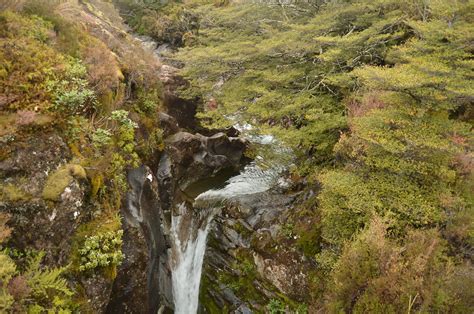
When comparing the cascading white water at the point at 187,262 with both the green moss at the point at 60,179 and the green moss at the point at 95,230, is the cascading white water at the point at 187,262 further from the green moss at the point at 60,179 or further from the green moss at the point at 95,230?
the green moss at the point at 60,179

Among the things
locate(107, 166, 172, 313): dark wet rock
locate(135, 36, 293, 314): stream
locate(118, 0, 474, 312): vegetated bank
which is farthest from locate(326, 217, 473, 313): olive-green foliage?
locate(135, 36, 293, 314): stream

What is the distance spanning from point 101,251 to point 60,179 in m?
1.76

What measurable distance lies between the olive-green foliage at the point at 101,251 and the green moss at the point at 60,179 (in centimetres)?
116

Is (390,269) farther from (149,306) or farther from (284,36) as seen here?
(284,36)

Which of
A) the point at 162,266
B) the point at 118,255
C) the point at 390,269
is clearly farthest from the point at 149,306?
the point at 390,269

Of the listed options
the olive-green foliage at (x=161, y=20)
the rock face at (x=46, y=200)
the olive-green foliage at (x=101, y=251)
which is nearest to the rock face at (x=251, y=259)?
the olive-green foliage at (x=101, y=251)

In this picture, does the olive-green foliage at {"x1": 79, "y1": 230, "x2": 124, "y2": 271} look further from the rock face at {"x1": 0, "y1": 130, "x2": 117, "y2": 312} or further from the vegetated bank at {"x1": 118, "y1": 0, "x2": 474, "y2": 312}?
the vegetated bank at {"x1": 118, "y1": 0, "x2": 474, "y2": 312}

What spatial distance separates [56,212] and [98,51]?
5.56m

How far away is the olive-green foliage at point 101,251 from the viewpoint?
266 inches

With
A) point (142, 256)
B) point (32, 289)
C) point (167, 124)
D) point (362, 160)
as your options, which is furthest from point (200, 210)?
point (32, 289)

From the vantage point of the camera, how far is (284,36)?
11023 millimetres

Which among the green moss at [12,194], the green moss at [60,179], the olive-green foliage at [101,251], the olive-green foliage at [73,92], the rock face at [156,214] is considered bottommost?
the rock face at [156,214]

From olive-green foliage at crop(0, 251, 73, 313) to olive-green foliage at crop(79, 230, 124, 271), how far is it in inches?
23.2

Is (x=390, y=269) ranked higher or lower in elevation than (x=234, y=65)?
lower
